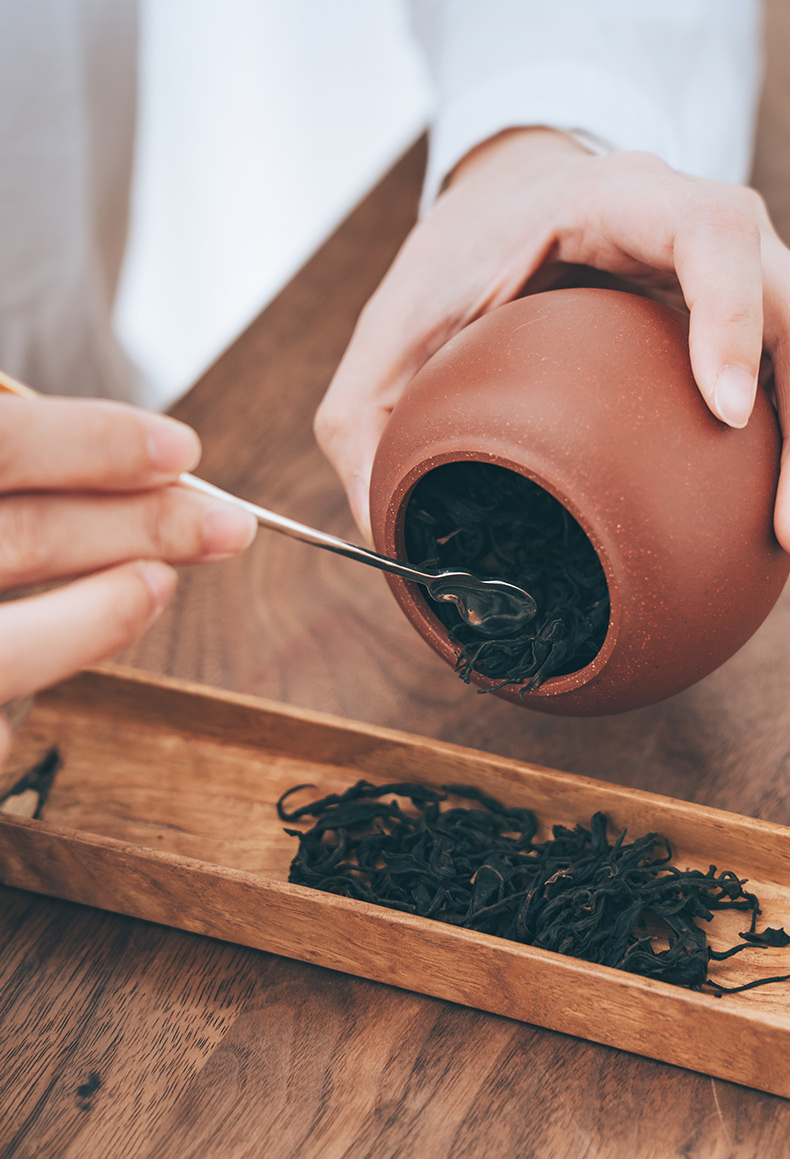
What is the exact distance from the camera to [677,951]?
2.09ft

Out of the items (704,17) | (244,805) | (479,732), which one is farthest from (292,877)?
(704,17)

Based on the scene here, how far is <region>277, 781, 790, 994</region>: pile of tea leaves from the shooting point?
0.65m

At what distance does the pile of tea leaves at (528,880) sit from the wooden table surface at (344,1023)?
0.06m

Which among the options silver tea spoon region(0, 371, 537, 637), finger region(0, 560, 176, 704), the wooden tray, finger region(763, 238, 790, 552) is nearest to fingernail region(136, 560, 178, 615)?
finger region(0, 560, 176, 704)

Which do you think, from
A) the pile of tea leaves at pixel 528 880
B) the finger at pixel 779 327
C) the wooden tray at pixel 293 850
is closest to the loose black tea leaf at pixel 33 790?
the wooden tray at pixel 293 850

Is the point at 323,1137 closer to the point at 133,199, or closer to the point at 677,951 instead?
the point at 677,951

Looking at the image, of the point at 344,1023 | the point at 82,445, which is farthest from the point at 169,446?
the point at 344,1023

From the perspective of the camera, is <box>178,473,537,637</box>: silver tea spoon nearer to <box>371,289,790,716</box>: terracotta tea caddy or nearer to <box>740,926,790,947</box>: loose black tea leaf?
<box>371,289,790,716</box>: terracotta tea caddy

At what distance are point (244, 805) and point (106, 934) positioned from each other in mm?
156

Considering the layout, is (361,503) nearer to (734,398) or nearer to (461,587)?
(461,587)

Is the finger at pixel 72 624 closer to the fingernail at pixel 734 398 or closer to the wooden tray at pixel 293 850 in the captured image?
the wooden tray at pixel 293 850

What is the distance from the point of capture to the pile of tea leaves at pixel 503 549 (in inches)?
28.2

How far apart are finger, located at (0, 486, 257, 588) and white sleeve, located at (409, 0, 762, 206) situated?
0.67 meters

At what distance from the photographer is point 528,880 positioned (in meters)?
0.71
